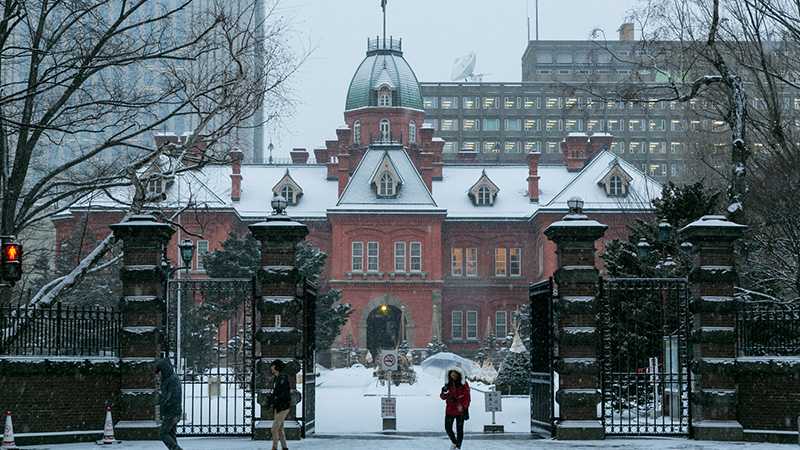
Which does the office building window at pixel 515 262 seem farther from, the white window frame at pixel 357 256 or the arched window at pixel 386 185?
the white window frame at pixel 357 256

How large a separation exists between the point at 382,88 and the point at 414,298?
16.2 meters

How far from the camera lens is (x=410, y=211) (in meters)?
65.1

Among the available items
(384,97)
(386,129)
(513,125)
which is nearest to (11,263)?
(386,129)

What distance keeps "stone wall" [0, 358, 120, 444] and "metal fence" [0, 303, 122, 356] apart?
0.36 metres

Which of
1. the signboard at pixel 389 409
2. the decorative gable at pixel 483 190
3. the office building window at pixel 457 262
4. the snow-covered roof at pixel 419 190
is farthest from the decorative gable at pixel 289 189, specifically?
the signboard at pixel 389 409

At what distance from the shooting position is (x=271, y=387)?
19.7 meters

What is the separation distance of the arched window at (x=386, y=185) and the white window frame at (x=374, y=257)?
294 cm

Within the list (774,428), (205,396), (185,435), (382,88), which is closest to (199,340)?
(205,396)

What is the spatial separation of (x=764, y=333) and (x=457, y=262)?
162 ft

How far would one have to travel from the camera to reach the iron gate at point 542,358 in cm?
2000

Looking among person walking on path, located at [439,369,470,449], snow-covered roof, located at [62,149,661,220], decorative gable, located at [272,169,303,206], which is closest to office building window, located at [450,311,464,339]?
snow-covered roof, located at [62,149,661,220]

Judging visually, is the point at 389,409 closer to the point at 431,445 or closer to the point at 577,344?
the point at 431,445

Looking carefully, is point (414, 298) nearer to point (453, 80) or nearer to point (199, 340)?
point (199, 340)

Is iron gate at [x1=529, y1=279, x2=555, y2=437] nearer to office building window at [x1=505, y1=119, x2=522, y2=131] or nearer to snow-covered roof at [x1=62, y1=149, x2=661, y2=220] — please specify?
snow-covered roof at [x1=62, y1=149, x2=661, y2=220]
